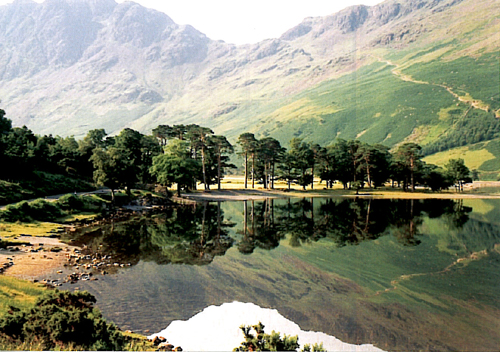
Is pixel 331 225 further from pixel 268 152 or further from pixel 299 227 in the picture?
→ pixel 268 152

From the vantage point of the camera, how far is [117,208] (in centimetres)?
5869

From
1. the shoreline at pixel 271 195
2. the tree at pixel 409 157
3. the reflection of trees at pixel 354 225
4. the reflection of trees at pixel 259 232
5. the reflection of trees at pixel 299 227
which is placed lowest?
the reflection of trees at pixel 259 232

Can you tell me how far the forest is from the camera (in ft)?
190

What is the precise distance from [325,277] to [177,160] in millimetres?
55940

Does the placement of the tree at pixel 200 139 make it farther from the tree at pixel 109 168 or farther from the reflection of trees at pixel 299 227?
the reflection of trees at pixel 299 227

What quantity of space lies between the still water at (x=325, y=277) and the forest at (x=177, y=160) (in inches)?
968

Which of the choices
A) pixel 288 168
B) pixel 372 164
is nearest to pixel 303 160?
pixel 288 168

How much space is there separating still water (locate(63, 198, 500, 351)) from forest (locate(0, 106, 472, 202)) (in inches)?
968

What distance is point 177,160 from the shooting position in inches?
2948

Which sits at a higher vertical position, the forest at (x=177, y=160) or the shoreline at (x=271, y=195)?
the forest at (x=177, y=160)

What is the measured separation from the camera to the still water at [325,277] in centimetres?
1653

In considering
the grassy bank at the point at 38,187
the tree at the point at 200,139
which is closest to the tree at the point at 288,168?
the tree at the point at 200,139

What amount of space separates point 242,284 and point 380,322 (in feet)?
28.2

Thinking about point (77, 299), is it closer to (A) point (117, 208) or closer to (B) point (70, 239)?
(B) point (70, 239)
